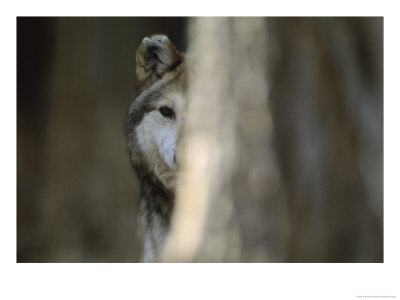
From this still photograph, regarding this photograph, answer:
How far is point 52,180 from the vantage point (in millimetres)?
1660

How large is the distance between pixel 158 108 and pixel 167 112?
0.04 metres

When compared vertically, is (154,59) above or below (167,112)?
above

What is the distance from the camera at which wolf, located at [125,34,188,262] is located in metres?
1.49

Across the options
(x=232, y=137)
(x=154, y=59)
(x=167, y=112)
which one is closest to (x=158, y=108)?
(x=167, y=112)

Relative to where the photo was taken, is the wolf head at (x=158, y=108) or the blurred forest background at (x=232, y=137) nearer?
the blurred forest background at (x=232, y=137)

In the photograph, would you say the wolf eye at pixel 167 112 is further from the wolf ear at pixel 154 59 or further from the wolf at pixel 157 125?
the wolf ear at pixel 154 59

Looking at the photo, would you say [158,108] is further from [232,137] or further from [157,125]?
[232,137]

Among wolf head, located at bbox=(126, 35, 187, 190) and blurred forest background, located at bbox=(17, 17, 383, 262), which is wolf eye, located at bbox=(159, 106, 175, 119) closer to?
wolf head, located at bbox=(126, 35, 187, 190)

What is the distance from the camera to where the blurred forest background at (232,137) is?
1.22 m

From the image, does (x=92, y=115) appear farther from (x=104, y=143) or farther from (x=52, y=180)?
(x=52, y=180)

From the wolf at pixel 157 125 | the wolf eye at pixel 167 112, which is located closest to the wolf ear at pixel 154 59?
the wolf at pixel 157 125

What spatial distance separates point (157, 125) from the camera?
59.2 inches

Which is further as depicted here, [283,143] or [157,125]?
[157,125]
